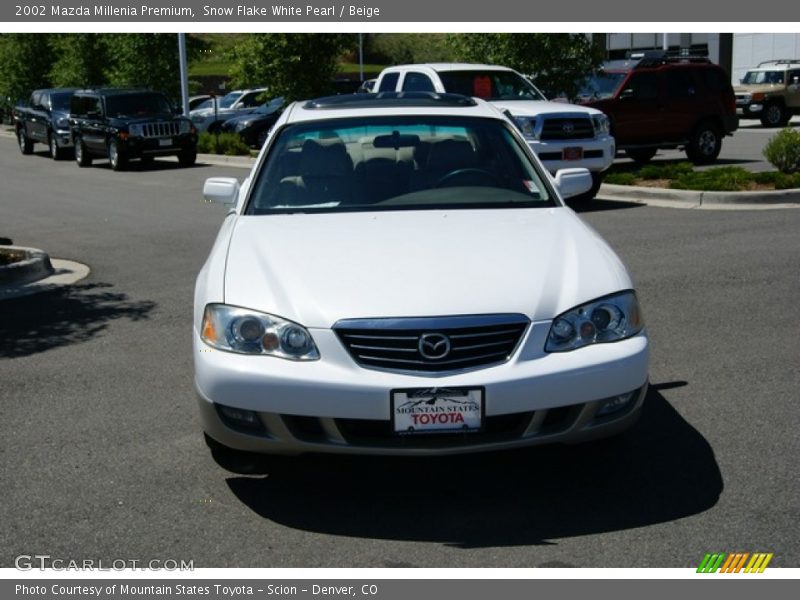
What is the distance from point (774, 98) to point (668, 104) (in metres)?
15.2

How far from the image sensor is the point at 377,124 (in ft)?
21.8

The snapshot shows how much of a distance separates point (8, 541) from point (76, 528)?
271 millimetres

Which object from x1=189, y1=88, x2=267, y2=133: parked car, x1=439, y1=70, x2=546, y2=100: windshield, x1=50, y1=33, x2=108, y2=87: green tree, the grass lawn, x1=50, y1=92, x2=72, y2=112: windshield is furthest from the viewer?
x1=50, y1=33, x2=108, y2=87: green tree

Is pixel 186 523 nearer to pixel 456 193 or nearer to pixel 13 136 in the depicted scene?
pixel 456 193

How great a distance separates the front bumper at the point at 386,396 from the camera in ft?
15.0

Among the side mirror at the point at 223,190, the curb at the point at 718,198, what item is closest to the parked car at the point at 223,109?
the curb at the point at 718,198

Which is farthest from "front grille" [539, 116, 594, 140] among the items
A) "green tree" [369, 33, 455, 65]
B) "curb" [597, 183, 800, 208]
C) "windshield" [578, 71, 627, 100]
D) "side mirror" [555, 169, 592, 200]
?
"green tree" [369, 33, 455, 65]

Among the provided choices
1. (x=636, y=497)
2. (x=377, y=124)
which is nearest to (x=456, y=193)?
(x=377, y=124)

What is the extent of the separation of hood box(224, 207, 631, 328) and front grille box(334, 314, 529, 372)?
5 centimetres

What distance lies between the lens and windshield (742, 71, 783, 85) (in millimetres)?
34344

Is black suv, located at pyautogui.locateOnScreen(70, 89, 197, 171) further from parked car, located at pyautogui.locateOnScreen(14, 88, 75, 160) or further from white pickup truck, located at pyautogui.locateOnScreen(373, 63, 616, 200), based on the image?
white pickup truck, located at pyautogui.locateOnScreen(373, 63, 616, 200)

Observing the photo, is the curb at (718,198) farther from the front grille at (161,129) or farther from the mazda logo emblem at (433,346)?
the front grille at (161,129)

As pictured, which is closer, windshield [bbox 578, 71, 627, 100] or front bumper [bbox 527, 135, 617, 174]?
front bumper [bbox 527, 135, 617, 174]

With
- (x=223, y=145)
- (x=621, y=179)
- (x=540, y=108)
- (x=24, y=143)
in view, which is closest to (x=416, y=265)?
(x=540, y=108)
